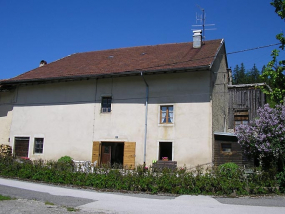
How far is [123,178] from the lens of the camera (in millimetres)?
11648

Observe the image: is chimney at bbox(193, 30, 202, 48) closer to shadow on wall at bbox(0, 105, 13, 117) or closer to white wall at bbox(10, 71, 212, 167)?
white wall at bbox(10, 71, 212, 167)

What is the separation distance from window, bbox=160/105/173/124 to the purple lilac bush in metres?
6.25

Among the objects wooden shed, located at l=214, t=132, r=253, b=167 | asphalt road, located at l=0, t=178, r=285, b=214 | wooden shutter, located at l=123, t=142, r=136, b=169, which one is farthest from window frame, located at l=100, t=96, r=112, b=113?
asphalt road, located at l=0, t=178, r=285, b=214

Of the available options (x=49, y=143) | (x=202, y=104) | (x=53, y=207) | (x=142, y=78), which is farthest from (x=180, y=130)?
(x=53, y=207)

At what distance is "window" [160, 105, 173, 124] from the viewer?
1861 centimetres

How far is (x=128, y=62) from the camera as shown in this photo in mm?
21391

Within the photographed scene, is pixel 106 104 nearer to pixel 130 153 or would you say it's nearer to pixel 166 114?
pixel 130 153

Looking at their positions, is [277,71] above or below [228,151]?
above

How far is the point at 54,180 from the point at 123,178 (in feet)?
10.4

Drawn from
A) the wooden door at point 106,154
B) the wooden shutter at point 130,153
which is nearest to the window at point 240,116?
the wooden shutter at point 130,153

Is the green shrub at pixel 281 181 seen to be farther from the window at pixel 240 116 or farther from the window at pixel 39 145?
the window at pixel 39 145

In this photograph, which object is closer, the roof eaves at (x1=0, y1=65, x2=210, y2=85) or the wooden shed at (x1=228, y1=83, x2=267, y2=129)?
the roof eaves at (x1=0, y1=65, x2=210, y2=85)

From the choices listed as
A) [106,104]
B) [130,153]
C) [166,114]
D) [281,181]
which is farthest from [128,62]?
[281,181]

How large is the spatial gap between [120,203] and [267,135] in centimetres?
627
